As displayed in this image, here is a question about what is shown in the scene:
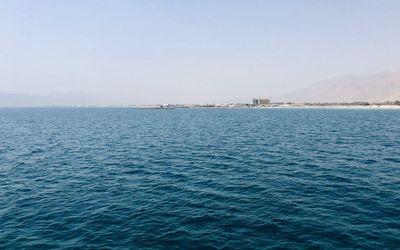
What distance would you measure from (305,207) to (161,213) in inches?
552

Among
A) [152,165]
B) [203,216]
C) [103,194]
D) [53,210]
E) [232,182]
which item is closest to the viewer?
[203,216]

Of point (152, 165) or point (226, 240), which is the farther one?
point (152, 165)

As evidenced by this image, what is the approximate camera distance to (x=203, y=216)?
94.0 feet

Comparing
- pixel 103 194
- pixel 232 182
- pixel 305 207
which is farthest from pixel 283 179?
pixel 103 194

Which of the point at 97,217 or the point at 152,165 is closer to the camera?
the point at 97,217

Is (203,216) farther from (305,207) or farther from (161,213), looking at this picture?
(305,207)

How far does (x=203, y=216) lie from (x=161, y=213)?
414 centimetres

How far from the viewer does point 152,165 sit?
50656 mm

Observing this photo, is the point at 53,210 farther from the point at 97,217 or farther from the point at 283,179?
the point at 283,179

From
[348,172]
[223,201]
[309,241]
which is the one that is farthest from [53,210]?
[348,172]

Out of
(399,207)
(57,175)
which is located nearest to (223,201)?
(399,207)

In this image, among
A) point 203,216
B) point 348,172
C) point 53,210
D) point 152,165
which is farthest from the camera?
point 152,165

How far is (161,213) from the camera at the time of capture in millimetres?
29703

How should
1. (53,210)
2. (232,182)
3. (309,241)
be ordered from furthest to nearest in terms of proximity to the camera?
(232,182) < (53,210) < (309,241)
